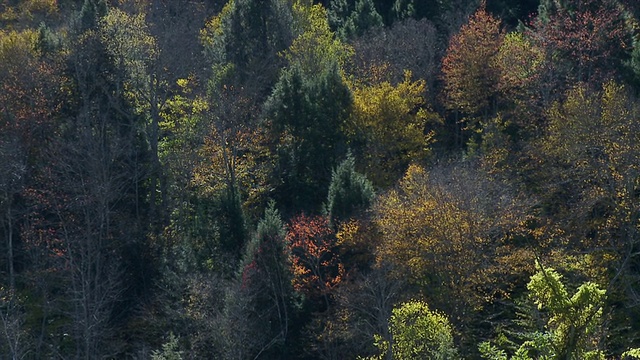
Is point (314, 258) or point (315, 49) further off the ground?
point (315, 49)

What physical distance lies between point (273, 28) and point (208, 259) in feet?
48.8

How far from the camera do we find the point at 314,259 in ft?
110

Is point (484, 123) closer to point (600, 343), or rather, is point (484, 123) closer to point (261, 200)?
point (261, 200)

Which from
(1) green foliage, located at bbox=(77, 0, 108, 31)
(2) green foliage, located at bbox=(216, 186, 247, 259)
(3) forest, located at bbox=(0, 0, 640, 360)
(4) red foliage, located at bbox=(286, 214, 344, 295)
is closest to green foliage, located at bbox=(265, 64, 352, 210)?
(3) forest, located at bbox=(0, 0, 640, 360)

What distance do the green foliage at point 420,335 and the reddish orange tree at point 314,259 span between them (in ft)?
20.9

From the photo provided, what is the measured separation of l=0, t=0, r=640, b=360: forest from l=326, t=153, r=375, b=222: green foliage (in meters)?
0.08

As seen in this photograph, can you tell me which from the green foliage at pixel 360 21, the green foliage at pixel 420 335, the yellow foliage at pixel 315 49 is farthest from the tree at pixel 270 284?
the green foliage at pixel 360 21

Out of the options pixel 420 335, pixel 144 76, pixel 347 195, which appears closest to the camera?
pixel 420 335

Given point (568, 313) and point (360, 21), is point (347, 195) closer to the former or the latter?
point (360, 21)

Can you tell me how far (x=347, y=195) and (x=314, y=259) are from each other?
2.61 m

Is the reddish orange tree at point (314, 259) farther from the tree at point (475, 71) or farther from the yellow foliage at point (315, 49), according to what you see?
the yellow foliage at point (315, 49)

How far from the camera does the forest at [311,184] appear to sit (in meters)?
30.3

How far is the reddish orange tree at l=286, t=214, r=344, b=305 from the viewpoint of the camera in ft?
108

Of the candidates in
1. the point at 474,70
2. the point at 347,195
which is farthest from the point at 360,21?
the point at 347,195
